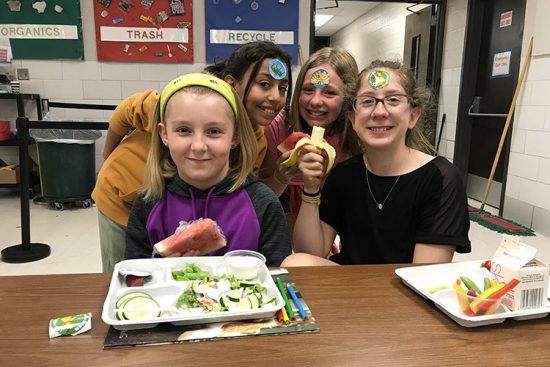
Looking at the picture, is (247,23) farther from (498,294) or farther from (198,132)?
(498,294)

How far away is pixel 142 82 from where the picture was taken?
5258 mm

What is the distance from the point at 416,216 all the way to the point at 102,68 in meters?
4.57

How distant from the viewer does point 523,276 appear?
939 mm

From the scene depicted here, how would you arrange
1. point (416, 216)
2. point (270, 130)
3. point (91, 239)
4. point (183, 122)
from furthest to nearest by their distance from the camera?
point (91, 239)
point (270, 130)
point (416, 216)
point (183, 122)

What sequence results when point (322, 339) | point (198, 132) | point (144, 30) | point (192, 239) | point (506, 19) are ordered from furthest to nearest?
point (144, 30) < point (506, 19) < point (198, 132) < point (192, 239) < point (322, 339)

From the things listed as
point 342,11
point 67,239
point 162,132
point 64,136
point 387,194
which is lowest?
point 67,239

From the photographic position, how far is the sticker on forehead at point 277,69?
6.19ft

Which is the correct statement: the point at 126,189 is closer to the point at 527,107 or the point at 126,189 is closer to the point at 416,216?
the point at 416,216

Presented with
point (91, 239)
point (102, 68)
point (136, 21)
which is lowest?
point (91, 239)

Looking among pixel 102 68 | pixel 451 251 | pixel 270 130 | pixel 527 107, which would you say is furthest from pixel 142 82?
A: pixel 451 251

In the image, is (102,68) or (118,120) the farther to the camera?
(102,68)

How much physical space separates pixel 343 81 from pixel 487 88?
386 cm

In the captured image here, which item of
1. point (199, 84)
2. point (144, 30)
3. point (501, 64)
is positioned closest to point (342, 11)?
point (501, 64)

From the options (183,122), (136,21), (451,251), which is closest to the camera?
(183,122)
